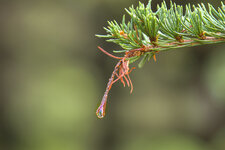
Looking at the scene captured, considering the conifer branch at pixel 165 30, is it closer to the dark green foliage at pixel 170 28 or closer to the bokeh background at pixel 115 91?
the dark green foliage at pixel 170 28

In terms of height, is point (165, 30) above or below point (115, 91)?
above

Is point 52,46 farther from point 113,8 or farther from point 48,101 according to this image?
point 113,8

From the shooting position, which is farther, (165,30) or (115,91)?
(115,91)

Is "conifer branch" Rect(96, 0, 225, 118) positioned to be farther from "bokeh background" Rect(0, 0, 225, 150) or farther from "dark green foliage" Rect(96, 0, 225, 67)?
"bokeh background" Rect(0, 0, 225, 150)

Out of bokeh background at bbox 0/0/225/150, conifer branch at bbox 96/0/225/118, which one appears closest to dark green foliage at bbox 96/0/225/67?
conifer branch at bbox 96/0/225/118

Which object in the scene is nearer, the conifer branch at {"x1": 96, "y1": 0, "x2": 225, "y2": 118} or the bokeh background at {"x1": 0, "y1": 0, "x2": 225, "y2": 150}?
the conifer branch at {"x1": 96, "y1": 0, "x2": 225, "y2": 118}

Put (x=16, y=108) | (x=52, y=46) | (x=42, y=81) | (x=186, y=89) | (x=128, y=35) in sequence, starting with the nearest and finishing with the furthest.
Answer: (x=128, y=35) → (x=186, y=89) → (x=16, y=108) → (x=52, y=46) → (x=42, y=81)

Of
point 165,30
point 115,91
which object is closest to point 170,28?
point 165,30

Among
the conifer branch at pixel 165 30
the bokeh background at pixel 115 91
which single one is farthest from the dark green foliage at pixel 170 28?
the bokeh background at pixel 115 91

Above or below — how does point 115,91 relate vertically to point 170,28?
below

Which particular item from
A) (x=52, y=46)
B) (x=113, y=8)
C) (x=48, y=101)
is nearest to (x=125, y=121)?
(x=113, y=8)

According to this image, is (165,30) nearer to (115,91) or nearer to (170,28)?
(170,28)
